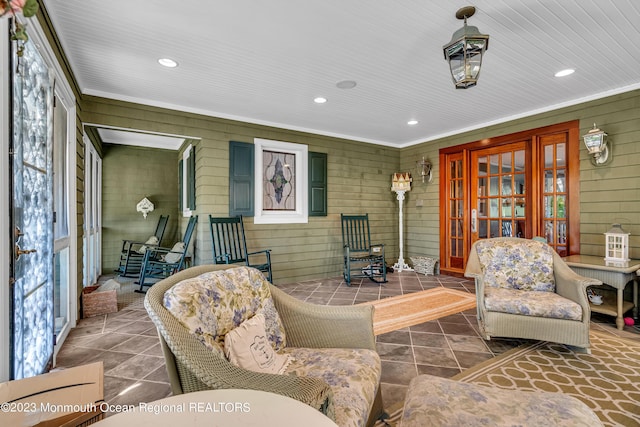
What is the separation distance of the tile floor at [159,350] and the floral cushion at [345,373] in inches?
24.1

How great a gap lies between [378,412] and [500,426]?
624 mm

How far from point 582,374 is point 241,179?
13.5ft

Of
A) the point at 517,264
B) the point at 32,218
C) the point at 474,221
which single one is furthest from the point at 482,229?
the point at 32,218

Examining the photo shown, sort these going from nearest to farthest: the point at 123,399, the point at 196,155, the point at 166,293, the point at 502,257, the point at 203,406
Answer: the point at 203,406 < the point at 166,293 < the point at 123,399 < the point at 502,257 < the point at 196,155

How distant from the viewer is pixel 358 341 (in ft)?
5.28

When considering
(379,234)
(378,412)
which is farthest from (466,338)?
(379,234)

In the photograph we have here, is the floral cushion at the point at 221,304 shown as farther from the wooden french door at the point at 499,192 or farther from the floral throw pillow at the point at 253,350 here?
the wooden french door at the point at 499,192

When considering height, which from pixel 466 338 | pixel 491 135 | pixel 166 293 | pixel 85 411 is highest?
pixel 491 135

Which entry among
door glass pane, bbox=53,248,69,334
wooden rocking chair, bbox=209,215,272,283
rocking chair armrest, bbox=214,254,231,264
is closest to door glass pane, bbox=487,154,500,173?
wooden rocking chair, bbox=209,215,272,283

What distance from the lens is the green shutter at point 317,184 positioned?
5160mm

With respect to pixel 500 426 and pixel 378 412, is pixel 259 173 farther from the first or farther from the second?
pixel 500 426

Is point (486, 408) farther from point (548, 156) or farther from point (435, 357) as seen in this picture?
point (548, 156)

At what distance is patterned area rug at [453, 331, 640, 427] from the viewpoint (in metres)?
1.80

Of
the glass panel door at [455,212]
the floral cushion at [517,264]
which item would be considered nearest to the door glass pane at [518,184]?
the glass panel door at [455,212]
